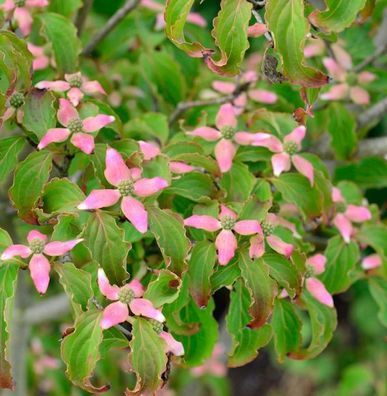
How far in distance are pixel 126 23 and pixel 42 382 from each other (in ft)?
4.53

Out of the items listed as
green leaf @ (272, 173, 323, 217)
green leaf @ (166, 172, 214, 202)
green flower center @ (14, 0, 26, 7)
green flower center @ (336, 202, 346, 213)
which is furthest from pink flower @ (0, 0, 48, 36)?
green flower center @ (336, 202, 346, 213)

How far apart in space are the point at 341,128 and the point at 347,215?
287mm

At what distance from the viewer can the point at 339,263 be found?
1.30 meters

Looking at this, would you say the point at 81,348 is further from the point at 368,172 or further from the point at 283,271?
the point at 368,172

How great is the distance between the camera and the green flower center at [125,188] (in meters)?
1.04

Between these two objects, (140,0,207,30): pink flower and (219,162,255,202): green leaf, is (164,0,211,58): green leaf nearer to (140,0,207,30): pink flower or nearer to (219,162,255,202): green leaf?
(219,162,255,202): green leaf

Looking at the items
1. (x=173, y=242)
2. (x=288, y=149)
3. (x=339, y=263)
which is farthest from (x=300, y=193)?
(x=173, y=242)

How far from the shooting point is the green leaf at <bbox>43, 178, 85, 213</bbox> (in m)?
1.05

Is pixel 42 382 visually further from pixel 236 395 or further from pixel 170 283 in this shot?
pixel 170 283

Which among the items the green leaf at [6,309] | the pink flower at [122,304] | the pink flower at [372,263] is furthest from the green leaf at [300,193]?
the green leaf at [6,309]

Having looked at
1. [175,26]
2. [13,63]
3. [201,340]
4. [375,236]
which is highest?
[175,26]

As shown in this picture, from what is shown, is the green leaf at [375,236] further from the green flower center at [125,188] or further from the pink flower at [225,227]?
the green flower center at [125,188]

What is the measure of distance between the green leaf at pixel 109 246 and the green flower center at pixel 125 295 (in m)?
0.02

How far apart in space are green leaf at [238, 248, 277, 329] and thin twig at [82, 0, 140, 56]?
71 cm
